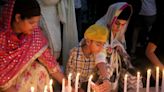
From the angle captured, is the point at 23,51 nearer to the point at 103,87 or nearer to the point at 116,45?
the point at 103,87

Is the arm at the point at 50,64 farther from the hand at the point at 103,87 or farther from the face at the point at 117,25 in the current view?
the face at the point at 117,25

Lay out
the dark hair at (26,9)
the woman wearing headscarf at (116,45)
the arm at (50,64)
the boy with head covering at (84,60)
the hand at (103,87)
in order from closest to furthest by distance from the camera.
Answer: the dark hair at (26,9)
the hand at (103,87)
the arm at (50,64)
the boy with head covering at (84,60)
the woman wearing headscarf at (116,45)

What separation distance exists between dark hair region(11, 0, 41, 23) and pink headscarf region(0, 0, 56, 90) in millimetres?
26

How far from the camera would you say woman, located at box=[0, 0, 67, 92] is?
6.82ft

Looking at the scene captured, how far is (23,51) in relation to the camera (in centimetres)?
222

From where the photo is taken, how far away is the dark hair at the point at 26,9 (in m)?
2.06

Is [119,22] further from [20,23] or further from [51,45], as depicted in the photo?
[20,23]

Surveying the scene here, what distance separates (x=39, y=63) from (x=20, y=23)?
1.22ft

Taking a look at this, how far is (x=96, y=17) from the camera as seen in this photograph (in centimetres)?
455

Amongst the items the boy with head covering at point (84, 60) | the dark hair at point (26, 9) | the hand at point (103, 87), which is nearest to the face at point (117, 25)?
the boy with head covering at point (84, 60)

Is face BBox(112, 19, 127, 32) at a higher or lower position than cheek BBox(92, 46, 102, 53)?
higher

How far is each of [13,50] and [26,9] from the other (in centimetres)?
26

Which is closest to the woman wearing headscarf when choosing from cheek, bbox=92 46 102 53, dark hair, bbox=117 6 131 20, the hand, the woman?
dark hair, bbox=117 6 131 20

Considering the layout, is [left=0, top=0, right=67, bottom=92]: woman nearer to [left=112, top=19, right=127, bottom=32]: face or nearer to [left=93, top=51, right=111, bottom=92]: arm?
[left=93, top=51, right=111, bottom=92]: arm
